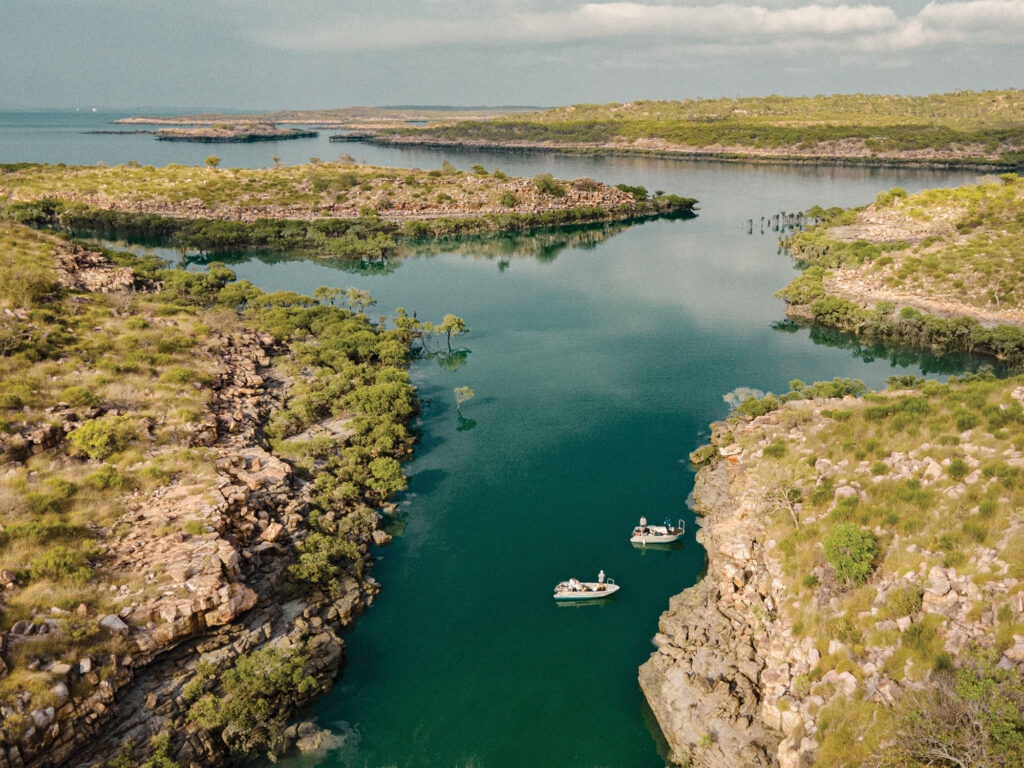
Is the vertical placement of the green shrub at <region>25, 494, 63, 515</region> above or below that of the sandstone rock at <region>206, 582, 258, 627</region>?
above

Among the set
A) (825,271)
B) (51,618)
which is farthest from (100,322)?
(825,271)

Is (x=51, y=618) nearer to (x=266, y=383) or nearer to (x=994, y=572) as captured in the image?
(x=266, y=383)

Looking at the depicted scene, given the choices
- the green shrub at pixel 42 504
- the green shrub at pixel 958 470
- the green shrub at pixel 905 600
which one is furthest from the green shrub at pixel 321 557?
the green shrub at pixel 958 470

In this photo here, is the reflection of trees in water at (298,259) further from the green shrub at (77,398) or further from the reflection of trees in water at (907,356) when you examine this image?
the reflection of trees in water at (907,356)

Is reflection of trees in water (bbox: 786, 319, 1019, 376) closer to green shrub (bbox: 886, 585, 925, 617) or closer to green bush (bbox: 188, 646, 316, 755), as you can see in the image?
green shrub (bbox: 886, 585, 925, 617)

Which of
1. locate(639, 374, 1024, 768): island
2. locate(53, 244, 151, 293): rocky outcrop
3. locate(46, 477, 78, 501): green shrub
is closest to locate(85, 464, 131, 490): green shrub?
locate(46, 477, 78, 501): green shrub

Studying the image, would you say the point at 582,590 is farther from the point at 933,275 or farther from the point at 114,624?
the point at 933,275
